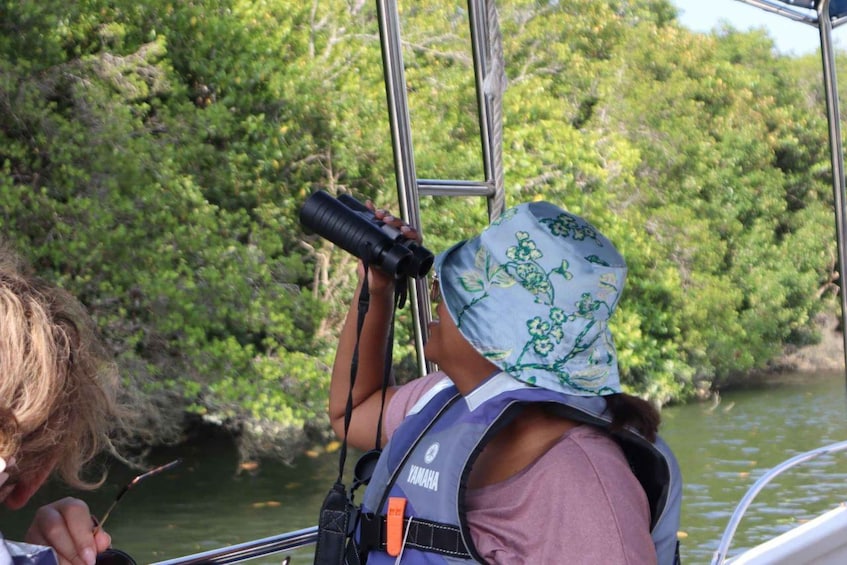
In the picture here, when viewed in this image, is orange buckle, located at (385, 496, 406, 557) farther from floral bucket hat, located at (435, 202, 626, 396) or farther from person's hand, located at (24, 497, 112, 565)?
person's hand, located at (24, 497, 112, 565)

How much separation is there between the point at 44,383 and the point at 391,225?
637 mm

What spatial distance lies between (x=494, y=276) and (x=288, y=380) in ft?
23.2

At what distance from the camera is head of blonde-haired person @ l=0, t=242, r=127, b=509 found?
69cm

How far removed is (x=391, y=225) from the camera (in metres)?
1.30

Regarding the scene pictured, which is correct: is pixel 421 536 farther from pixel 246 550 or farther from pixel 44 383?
pixel 44 383

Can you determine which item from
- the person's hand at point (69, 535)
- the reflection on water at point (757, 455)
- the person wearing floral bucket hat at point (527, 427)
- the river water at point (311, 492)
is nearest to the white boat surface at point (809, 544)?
the person wearing floral bucket hat at point (527, 427)

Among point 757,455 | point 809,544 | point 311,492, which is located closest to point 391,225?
point 809,544

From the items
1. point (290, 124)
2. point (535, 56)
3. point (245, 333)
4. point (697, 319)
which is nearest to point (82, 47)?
point (290, 124)

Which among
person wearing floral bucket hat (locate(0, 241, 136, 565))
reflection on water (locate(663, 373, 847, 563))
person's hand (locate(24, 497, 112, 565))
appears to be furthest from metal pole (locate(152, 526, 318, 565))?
reflection on water (locate(663, 373, 847, 563))

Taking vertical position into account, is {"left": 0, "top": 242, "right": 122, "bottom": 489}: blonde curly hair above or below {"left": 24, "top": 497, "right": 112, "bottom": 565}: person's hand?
above

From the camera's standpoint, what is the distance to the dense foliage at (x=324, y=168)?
291 inches

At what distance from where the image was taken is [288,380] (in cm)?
809

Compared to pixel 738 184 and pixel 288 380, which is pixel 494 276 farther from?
pixel 738 184

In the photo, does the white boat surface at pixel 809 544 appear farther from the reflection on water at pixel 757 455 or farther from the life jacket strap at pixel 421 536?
the reflection on water at pixel 757 455
